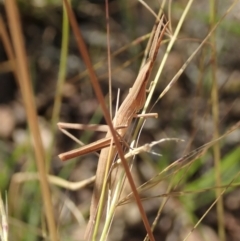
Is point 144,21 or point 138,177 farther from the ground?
point 144,21

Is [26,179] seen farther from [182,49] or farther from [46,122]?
[182,49]

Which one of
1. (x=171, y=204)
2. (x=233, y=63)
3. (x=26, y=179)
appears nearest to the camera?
(x=26, y=179)

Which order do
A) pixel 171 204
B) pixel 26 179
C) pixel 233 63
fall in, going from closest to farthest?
pixel 26 179, pixel 171 204, pixel 233 63

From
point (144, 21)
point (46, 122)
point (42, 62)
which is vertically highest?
point (144, 21)

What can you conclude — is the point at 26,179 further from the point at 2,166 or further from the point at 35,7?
the point at 35,7

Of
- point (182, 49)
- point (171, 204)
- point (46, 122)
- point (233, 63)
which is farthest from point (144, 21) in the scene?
point (171, 204)

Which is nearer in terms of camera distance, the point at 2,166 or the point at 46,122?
the point at 2,166
